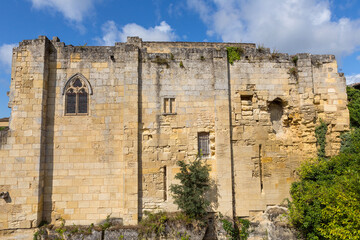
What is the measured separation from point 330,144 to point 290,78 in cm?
291

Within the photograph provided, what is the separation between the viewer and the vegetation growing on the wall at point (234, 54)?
366 inches

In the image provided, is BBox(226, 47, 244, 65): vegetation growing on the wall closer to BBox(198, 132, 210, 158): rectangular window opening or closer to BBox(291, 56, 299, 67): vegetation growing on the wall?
BBox(291, 56, 299, 67): vegetation growing on the wall

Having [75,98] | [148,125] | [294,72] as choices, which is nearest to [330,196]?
[294,72]

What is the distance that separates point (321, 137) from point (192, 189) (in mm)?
5269

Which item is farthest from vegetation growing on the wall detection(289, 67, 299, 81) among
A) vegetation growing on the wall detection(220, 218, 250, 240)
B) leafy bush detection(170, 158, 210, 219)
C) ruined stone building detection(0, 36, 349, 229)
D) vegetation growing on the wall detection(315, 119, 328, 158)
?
vegetation growing on the wall detection(220, 218, 250, 240)

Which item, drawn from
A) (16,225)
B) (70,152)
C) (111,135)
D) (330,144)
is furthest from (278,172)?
(16,225)

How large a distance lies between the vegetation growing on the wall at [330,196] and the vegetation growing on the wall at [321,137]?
3cm

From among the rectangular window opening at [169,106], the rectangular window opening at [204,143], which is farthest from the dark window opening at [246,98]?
the rectangular window opening at [169,106]

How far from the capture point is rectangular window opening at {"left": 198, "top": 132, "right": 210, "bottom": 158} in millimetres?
8938

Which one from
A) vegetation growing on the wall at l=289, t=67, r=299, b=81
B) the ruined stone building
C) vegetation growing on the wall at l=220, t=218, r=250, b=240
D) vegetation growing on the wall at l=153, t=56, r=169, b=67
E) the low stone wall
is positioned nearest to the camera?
the low stone wall

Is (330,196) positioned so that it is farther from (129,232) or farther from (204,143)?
(129,232)

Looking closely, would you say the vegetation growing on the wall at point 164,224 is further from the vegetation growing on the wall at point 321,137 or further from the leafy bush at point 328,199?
the vegetation growing on the wall at point 321,137

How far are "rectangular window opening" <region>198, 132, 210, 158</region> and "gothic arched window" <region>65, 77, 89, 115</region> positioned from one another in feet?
14.2

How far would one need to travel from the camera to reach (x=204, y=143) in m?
8.95
